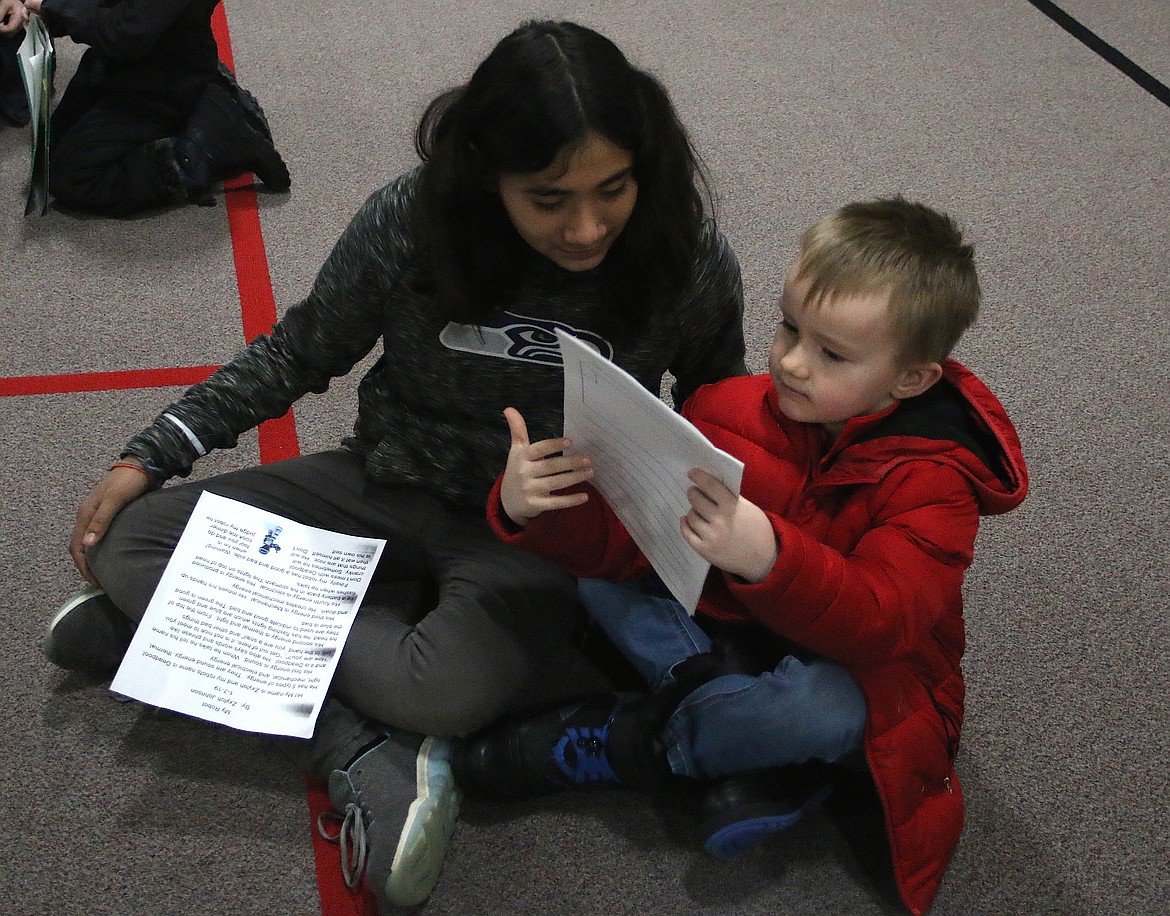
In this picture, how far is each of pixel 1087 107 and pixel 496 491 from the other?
1.90 m

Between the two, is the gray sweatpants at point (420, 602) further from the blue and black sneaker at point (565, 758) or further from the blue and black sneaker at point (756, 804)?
the blue and black sneaker at point (756, 804)

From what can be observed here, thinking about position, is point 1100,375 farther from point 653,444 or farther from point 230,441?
point 230,441

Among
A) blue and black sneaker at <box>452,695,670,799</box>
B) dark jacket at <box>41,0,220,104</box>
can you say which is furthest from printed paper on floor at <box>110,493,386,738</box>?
dark jacket at <box>41,0,220,104</box>

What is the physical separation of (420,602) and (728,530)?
0.56 metres

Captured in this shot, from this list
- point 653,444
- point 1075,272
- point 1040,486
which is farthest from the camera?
point 1075,272

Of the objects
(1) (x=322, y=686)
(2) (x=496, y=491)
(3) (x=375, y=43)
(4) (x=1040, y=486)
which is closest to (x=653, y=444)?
(2) (x=496, y=491)

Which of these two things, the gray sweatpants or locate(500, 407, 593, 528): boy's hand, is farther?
the gray sweatpants

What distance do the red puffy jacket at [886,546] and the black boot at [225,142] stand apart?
1.14 m

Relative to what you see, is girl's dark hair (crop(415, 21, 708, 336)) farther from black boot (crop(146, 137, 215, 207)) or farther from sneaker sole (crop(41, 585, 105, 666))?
black boot (crop(146, 137, 215, 207))

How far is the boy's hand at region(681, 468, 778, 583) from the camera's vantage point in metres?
0.86

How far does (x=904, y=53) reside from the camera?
8.16 feet

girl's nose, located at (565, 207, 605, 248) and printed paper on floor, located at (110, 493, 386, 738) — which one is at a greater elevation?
girl's nose, located at (565, 207, 605, 248)

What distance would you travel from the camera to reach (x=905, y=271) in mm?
936

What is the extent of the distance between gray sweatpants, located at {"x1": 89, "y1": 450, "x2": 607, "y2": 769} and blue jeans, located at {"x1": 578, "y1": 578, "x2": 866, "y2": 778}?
148 mm
